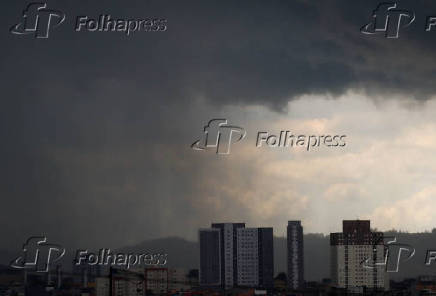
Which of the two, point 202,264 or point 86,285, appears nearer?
point 86,285

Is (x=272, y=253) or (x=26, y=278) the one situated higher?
(x=272, y=253)

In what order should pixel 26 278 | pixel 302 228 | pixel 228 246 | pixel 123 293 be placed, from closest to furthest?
pixel 26 278
pixel 123 293
pixel 228 246
pixel 302 228

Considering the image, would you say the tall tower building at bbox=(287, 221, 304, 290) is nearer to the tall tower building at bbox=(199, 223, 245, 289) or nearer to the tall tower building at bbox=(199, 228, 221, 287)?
the tall tower building at bbox=(199, 223, 245, 289)

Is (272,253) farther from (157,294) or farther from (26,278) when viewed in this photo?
(26,278)

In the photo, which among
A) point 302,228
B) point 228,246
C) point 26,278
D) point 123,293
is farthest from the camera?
point 302,228

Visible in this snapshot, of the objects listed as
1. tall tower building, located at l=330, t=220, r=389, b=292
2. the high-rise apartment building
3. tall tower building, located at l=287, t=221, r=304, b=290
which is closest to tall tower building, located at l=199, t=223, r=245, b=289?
the high-rise apartment building

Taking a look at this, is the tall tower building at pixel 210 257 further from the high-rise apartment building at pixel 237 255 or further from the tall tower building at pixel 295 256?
the tall tower building at pixel 295 256

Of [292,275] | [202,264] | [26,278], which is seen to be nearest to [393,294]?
[292,275]
